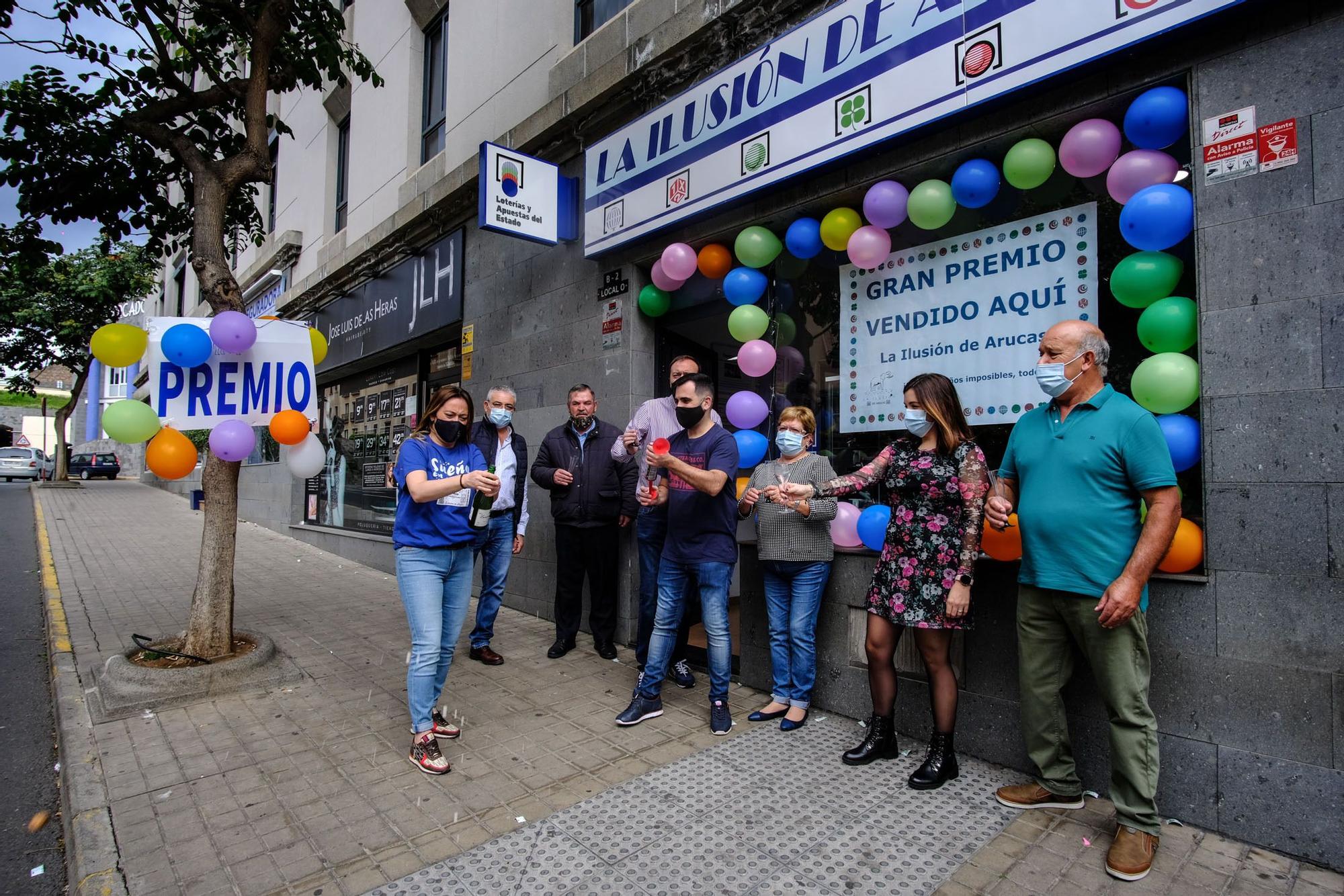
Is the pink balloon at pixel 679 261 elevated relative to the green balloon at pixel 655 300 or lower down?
elevated

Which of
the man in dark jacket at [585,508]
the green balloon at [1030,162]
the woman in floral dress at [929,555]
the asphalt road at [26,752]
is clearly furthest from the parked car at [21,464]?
the green balloon at [1030,162]

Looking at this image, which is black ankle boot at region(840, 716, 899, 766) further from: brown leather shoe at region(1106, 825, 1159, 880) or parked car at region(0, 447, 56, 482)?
parked car at region(0, 447, 56, 482)

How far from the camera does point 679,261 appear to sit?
17.3 feet

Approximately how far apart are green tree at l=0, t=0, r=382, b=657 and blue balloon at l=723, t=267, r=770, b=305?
355cm

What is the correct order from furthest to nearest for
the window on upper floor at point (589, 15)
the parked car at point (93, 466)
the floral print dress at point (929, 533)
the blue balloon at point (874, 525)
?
the parked car at point (93, 466), the window on upper floor at point (589, 15), the blue balloon at point (874, 525), the floral print dress at point (929, 533)

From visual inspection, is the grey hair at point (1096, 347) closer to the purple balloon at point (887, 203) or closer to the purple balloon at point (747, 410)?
the purple balloon at point (887, 203)

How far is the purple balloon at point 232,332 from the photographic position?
4.44 meters

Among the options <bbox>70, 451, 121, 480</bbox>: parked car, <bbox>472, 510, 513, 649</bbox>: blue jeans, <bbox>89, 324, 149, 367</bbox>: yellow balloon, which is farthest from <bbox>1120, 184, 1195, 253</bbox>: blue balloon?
<bbox>70, 451, 121, 480</bbox>: parked car

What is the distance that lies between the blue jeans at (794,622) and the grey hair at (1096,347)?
177 centimetres

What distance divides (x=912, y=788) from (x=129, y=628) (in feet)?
21.4

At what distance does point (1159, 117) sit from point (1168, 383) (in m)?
1.19

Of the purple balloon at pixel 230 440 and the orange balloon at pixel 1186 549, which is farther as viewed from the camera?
the purple balloon at pixel 230 440

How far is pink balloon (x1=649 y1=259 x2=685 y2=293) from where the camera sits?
216 inches

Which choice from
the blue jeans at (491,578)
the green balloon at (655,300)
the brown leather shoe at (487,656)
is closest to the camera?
the brown leather shoe at (487,656)
